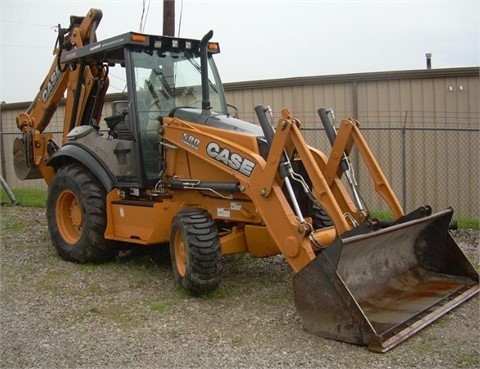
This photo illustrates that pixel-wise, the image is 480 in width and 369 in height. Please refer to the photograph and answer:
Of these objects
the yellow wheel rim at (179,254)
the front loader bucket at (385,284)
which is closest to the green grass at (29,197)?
the yellow wheel rim at (179,254)

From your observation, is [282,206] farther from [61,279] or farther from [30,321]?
[61,279]

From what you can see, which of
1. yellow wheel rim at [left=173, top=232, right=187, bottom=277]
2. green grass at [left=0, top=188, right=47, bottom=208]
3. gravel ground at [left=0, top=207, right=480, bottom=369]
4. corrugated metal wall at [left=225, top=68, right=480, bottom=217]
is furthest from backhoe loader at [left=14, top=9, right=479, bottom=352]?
green grass at [left=0, top=188, right=47, bottom=208]

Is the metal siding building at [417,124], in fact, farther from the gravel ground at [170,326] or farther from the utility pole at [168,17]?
the gravel ground at [170,326]

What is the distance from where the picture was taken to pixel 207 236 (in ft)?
19.6

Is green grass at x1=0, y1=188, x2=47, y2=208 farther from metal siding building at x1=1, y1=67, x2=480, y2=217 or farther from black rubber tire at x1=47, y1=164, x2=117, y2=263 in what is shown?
metal siding building at x1=1, y1=67, x2=480, y2=217

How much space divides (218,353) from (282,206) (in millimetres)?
1430

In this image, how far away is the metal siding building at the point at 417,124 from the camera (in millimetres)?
11219

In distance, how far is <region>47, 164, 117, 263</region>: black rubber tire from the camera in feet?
24.1

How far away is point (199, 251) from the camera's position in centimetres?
586

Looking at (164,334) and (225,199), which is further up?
(225,199)

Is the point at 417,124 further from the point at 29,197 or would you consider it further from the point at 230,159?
the point at 29,197

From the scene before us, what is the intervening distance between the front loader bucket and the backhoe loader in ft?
0.04

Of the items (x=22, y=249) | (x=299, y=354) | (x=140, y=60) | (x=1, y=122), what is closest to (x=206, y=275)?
(x=299, y=354)

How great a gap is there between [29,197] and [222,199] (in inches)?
355
